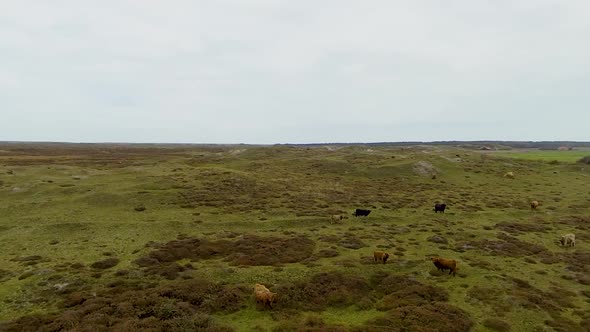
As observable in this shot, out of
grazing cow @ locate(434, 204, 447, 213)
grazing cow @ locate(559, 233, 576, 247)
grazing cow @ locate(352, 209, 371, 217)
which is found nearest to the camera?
grazing cow @ locate(559, 233, 576, 247)

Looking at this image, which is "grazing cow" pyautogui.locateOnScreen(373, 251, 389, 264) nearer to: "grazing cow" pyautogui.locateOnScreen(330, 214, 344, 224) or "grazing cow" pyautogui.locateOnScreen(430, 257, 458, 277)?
"grazing cow" pyautogui.locateOnScreen(430, 257, 458, 277)

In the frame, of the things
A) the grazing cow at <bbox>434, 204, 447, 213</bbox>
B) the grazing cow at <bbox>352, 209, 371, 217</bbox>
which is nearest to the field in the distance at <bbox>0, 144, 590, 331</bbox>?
the grazing cow at <bbox>434, 204, 447, 213</bbox>

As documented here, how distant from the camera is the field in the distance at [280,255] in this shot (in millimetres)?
24094

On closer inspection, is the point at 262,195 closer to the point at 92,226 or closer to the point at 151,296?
the point at 92,226

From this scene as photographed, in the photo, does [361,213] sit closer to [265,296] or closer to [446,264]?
[446,264]

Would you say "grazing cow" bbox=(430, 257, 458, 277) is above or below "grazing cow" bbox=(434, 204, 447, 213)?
below

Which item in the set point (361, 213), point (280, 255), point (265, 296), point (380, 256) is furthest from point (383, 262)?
point (361, 213)

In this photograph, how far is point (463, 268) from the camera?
31828 mm

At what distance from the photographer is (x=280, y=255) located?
34469 millimetres

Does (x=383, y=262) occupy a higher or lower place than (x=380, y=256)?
lower

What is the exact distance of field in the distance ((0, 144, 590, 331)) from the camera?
79.0 feet

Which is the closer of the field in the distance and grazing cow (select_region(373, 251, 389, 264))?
the field in the distance

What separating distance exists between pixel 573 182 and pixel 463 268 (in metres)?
61.1

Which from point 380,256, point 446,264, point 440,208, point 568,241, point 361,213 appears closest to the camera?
point 446,264
